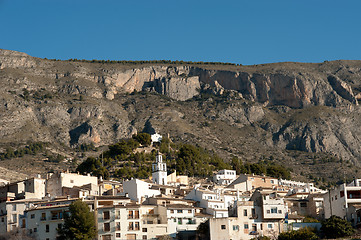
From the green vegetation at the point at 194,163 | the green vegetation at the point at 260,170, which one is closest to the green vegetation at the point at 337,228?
the green vegetation at the point at 194,163

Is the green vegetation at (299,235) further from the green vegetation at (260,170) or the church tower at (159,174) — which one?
the green vegetation at (260,170)

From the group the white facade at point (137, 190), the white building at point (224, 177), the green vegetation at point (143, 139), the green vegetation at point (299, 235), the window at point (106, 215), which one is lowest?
the green vegetation at point (299, 235)

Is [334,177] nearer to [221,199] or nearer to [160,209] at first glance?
[221,199]

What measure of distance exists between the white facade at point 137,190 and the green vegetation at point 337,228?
28.7 meters

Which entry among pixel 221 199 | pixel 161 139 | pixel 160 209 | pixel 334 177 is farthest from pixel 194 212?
pixel 334 177

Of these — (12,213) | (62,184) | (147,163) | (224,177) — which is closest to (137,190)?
(62,184)

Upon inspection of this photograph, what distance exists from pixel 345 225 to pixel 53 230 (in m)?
34.0

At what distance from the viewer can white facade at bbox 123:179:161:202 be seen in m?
98.0

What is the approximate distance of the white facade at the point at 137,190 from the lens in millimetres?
97994

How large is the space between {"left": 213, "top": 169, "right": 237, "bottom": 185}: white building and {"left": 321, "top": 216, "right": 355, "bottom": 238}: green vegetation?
54.6 meters

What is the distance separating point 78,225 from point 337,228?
29376 mm

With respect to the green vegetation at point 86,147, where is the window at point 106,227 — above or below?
below

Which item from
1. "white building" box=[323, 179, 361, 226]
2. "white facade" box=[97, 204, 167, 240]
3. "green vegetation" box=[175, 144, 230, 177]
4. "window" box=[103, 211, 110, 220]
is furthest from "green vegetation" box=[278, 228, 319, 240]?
"green vegetation" box=[175, 144, 230, 177]

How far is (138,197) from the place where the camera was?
3839 inches
